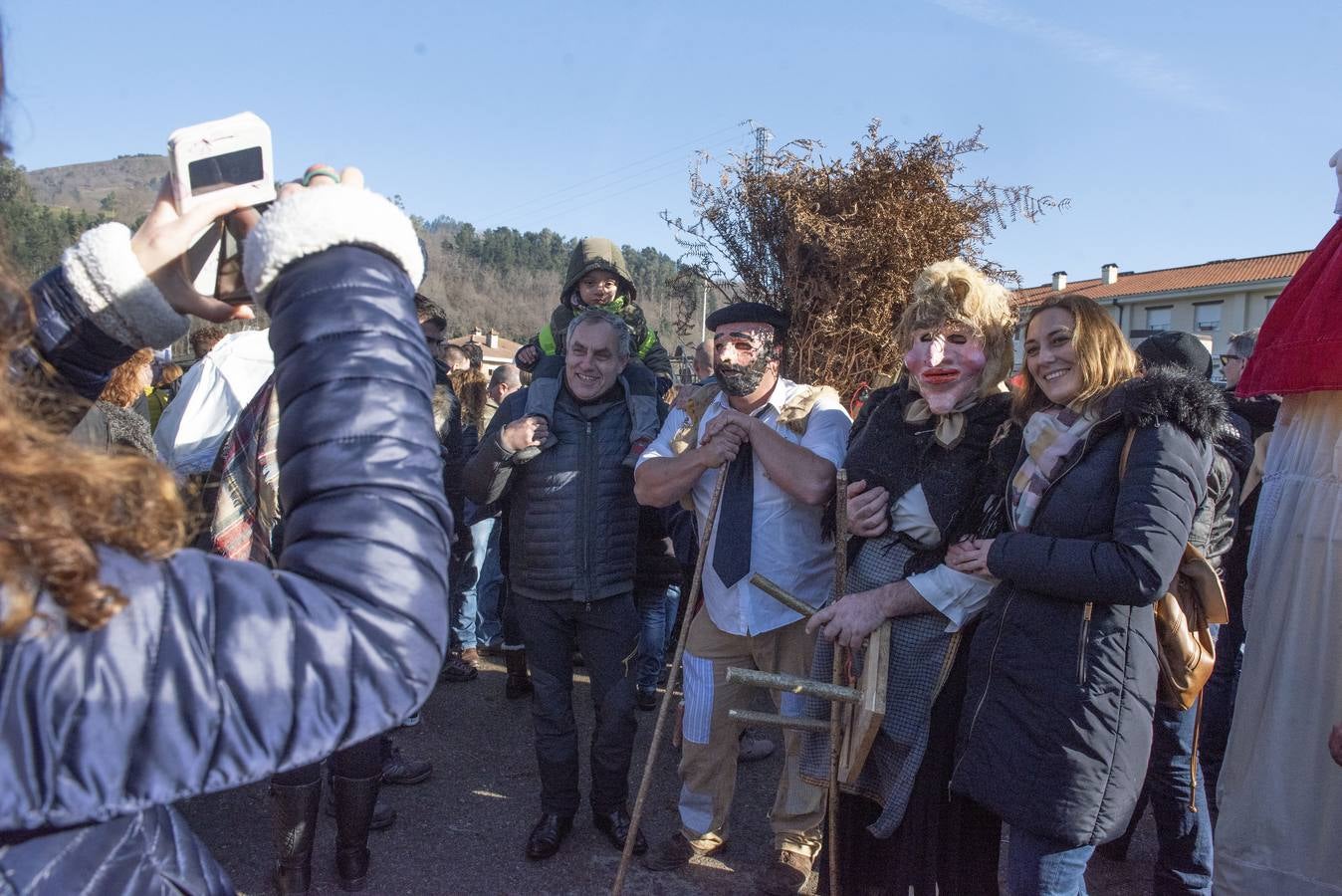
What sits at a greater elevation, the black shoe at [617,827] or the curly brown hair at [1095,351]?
the curly brown hair at [1095,351]

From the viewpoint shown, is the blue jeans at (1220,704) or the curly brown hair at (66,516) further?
the blue jeans at (1220,704)

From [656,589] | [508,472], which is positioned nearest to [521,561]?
[508,472]

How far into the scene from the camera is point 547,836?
3625 millimetres

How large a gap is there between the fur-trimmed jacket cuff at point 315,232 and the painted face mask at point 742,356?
255 cm

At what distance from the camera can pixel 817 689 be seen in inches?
102

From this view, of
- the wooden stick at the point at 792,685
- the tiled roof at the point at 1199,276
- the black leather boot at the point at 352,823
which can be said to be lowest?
the black leather boot at the point at 352,823

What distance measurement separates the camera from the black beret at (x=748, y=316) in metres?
3.54

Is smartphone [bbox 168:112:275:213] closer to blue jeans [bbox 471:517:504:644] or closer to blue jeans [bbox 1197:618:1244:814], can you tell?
blue jeans [bbox 1197:618:1244:814]

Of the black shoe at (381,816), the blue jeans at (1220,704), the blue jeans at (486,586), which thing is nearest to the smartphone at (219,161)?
the black shoe at (381,816)

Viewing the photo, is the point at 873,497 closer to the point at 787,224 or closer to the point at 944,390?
the point at 944,390

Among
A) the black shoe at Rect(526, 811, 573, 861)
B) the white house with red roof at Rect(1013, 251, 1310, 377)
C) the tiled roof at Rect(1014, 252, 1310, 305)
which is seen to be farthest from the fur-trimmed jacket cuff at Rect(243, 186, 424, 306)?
the tiled roof at Rect(1014, 252, 1310, 305)

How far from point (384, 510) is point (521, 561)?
294 centimetres

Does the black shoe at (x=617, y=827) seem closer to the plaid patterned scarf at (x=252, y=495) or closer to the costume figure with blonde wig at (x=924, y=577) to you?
the costume figure with blonde wig at (x=924, y=577)

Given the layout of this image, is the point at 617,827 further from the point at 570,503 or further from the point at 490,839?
the point at 570,503
